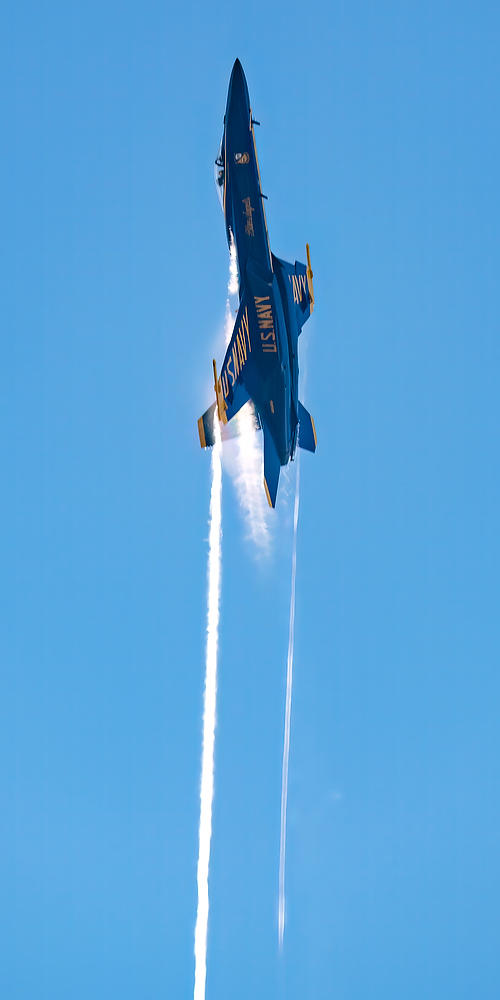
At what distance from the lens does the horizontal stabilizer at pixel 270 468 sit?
66375 millimetres

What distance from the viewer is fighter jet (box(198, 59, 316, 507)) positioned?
64625 millimetres

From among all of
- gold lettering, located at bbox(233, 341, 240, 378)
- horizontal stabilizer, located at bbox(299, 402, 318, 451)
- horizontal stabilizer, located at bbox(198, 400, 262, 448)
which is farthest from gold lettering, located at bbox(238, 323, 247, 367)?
horizontal stabilizer, located at bbox(299, 402, 318, 451)

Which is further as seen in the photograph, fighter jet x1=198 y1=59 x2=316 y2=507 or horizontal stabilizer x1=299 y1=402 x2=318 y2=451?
horizontal stabilizer x1=299 y1=402 x2=318 y2=451

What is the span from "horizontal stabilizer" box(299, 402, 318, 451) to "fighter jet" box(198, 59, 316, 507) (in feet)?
15.5

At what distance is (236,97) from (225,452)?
62.7ft

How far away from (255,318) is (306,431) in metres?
10.7

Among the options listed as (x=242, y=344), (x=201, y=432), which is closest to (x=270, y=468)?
(x=201, y=432)

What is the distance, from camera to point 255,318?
64812 mm

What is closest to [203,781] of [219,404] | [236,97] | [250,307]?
[219,404]

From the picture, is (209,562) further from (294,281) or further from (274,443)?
(294,281)

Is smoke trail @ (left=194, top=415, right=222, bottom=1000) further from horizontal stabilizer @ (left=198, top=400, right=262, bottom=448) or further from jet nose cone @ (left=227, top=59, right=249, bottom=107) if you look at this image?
jet nose cone @ (left=227, top=59, right=249, bottom=107)

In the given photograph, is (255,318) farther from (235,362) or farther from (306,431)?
(306,431)

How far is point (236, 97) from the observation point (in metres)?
65.8

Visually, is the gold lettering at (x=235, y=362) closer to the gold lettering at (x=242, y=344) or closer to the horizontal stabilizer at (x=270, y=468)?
the gold lettering at (x=242, y=344)
